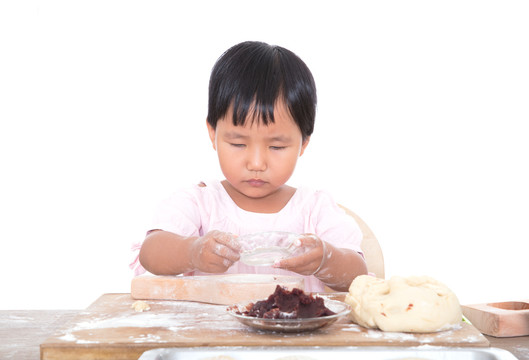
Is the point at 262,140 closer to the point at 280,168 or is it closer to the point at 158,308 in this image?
the point at 280,168

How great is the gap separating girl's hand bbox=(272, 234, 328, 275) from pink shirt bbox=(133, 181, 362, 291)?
323 mm

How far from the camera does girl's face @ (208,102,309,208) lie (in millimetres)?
1653

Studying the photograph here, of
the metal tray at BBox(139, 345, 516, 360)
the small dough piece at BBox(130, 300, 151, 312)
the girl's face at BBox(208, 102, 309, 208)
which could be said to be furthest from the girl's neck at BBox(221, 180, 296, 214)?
the metal tray at BBox(139, 345, 516, 360)

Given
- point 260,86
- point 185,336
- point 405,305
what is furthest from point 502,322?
point 260,86

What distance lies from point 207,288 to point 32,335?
0.40 metres

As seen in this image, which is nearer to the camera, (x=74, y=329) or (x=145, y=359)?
(x=145, y=359)

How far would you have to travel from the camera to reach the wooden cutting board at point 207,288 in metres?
1.44

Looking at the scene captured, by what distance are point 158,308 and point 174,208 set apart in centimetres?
54

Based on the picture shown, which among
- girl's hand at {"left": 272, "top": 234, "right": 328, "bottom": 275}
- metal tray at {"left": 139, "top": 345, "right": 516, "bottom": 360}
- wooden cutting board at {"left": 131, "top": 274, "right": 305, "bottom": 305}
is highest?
girl's hand at {"left": 272, "top": 234, "right": 328, "bottom": 275}

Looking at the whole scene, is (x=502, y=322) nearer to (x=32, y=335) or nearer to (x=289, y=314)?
(x=289, y=314)

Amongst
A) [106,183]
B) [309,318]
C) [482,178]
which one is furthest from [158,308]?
[482,178]

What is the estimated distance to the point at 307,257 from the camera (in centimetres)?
148

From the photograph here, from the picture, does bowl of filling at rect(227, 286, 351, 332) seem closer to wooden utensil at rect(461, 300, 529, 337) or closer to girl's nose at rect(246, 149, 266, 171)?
wooden utensil at rect(461, 300, 529, 337)

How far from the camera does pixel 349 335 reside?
1.12 metres
